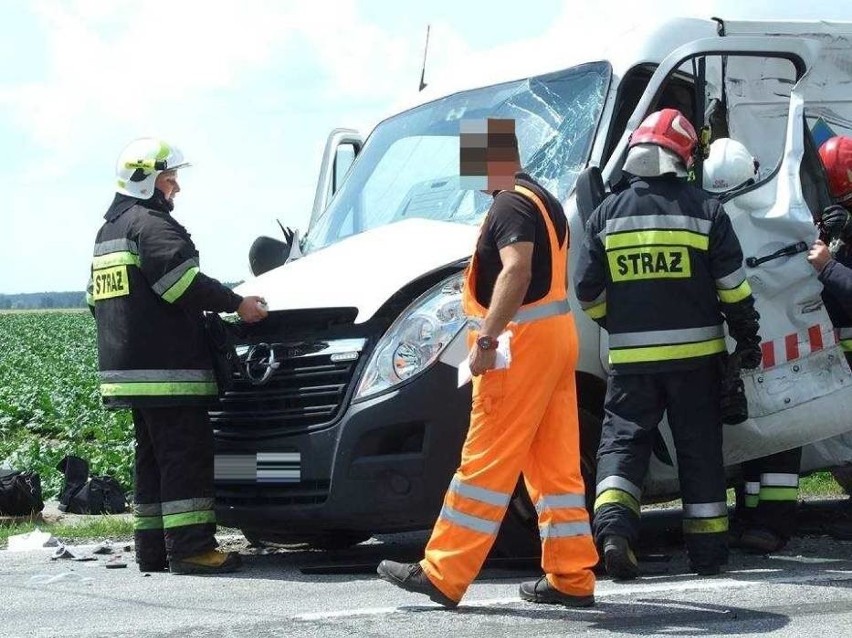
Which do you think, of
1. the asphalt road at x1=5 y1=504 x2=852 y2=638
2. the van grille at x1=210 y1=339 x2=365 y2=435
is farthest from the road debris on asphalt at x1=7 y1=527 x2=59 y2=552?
the van grille at x1=210 y1=339 x2=365 y2=435

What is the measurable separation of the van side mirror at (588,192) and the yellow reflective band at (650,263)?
0.29m

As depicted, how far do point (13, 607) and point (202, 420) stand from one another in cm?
135

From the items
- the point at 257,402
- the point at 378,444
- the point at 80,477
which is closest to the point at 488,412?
the point at 378,444

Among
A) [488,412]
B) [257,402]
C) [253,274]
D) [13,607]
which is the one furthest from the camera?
[253,274]

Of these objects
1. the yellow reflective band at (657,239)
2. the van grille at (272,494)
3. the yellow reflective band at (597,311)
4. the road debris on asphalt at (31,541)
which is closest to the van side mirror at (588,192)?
the yellow reflective band at (657,239)

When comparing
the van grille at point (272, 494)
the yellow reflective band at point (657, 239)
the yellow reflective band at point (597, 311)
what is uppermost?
the yellow reflective band at point (657, 239)

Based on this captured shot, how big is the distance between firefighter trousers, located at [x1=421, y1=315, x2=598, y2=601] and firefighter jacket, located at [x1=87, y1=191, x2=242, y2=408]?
5.69 feet

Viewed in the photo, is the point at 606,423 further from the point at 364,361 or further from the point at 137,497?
the point at 137,497

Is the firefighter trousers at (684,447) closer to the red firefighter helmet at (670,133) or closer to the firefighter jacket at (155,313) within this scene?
the red firefighter helmet at (670,133)

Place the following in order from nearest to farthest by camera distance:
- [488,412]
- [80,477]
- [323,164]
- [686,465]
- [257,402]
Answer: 1. [488,412]
2. [686,465]
3. [257,402]
4. [323,164]
5. [80,477]

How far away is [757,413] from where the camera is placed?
7.05 metres

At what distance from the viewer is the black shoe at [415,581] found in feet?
19.1

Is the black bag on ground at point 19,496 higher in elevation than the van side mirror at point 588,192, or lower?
lower

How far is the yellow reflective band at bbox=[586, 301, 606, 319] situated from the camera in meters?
6.76
